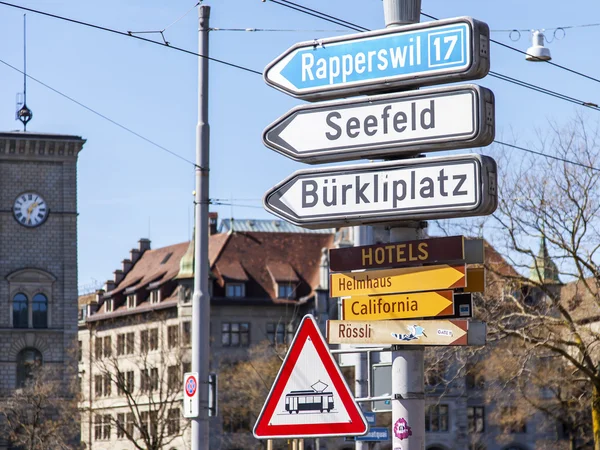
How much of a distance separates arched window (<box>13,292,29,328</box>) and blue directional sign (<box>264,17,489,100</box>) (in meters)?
68.5

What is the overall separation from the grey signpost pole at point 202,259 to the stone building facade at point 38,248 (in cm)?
5958

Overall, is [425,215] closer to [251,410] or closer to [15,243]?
[251,410]

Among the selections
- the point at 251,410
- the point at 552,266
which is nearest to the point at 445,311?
the point at 552,266

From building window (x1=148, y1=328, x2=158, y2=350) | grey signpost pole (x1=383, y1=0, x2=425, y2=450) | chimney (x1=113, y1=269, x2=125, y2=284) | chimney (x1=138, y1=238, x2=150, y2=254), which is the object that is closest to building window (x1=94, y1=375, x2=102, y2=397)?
building window (x1=148, y1=328, x2=158, y2=350)

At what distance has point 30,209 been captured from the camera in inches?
2977

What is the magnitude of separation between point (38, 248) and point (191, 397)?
63.0m

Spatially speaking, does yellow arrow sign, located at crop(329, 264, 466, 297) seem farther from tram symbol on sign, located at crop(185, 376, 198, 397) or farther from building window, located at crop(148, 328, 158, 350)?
building window, located at crop(148, 328, 158, 350)

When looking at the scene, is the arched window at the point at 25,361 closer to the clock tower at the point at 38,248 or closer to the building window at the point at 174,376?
the clock tower at the point at 38,248

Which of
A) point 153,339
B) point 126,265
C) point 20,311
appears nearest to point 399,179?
point 20,311

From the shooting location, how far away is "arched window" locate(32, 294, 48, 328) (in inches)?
2965

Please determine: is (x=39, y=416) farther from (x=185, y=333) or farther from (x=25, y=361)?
(x=185, y=333)

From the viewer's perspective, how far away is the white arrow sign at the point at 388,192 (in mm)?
7773

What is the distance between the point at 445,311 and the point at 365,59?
1644mm

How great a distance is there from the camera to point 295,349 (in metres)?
7.82
